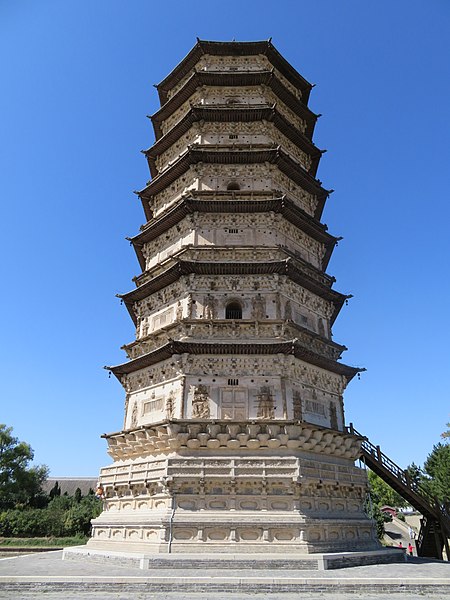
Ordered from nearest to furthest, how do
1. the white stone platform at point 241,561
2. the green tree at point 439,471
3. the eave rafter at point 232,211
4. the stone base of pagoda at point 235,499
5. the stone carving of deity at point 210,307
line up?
the white stone platform at point 241,561
the stone base of pagoda at point 235,499
the stone carving of deity at point 210,307
the eave rafter at point 232,211
the green tree at point 439,471

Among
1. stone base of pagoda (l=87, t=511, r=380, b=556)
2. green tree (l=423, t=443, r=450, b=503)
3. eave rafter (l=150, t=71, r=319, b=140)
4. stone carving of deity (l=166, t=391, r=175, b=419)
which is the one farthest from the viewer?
green tree (l=423, t=443, r=450, b=503)

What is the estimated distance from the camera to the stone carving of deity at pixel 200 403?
16078mm

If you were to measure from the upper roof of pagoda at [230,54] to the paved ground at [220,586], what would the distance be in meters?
24.1

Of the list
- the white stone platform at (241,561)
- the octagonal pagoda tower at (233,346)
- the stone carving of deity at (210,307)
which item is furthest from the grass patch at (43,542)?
the stone carving of deity at (210,307)

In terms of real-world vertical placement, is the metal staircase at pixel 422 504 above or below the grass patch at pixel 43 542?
above

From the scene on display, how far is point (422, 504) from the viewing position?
68.0ft

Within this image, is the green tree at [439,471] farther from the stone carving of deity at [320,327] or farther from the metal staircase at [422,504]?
the stone carving of deity at [320,327]

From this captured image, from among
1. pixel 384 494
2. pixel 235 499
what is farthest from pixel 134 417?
pixel 384 494

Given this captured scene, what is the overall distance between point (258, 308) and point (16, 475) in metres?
35.5

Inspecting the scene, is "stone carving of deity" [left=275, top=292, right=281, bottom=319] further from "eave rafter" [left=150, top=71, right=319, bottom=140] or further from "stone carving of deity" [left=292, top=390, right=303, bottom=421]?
"eave rafter" [left=150, top=71, right=319, bottom=140]

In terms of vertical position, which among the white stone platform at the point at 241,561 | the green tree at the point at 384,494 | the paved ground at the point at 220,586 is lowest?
the paved ground at the point at 220,586

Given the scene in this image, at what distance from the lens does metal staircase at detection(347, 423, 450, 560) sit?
66.8ft

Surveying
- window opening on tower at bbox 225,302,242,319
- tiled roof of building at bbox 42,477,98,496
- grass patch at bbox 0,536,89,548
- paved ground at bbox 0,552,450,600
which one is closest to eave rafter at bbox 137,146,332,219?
window opening on tower at bbox 225,302,242,319

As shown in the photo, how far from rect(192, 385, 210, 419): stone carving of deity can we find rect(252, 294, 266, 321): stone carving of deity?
3.59m
